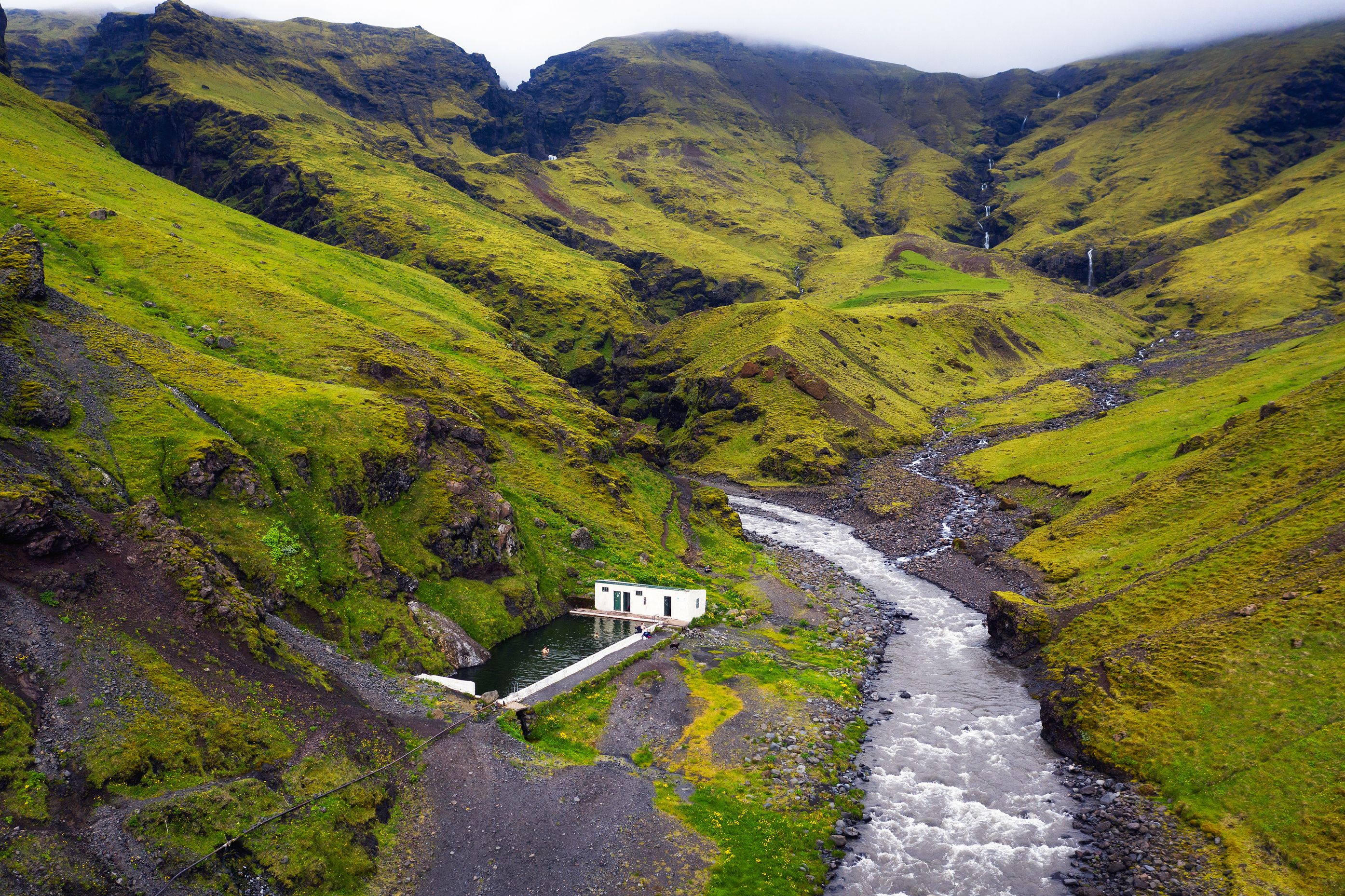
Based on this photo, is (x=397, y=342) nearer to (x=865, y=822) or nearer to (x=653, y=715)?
(x=653, y=715)

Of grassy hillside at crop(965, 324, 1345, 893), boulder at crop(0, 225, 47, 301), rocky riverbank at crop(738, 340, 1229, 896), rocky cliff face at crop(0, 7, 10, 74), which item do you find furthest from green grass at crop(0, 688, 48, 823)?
rocky cliff face at crop(0, 7, 10, 74)

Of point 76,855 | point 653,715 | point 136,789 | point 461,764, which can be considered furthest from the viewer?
point 653,715

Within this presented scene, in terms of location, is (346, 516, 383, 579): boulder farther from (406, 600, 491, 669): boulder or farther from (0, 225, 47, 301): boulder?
(0, 225, 47, 301): boulder

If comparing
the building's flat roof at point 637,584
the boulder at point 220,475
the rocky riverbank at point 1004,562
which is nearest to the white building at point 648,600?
the building's flat roof at point 637,584

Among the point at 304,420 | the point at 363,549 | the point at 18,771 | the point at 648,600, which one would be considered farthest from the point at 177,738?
the point at 648,600

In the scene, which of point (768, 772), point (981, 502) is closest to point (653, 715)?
point (768, 772)

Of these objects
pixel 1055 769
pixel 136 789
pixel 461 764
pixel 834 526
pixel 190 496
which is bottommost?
pixel 834 526

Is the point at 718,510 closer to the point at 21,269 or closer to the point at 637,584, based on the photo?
the point at 637,584
